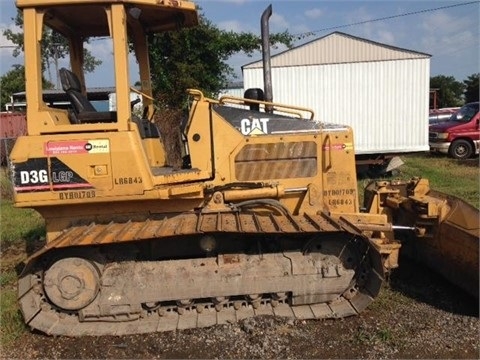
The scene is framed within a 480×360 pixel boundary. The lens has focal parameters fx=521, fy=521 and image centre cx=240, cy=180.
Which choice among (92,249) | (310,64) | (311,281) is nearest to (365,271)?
(311,281)

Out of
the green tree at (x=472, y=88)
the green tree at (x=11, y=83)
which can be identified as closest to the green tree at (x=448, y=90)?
the green tree at (x=472, y=88)

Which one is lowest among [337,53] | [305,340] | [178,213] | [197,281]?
[305,340]

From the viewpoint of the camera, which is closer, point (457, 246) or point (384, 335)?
point (384, 335)

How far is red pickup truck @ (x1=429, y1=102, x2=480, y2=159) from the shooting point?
17547mm

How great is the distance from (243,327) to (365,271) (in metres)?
1.21

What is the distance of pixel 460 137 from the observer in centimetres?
1767

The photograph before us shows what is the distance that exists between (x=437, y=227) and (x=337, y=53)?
11.3 m

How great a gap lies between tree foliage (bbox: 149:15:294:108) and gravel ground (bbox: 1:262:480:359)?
11.2m

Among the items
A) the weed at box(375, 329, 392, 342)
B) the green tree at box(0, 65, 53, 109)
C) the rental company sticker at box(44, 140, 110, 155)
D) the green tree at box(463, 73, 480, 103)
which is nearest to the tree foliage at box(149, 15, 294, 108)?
the rental company sticker at box(44, 140, 110, 155)

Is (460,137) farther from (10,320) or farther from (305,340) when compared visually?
(10,320)

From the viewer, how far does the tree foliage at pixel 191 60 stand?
624 inches


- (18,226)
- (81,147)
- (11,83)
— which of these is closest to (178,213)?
(81,147)

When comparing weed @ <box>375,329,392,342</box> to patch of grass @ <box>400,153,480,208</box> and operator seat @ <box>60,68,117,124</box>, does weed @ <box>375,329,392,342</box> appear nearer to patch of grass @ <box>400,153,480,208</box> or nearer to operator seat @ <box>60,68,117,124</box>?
operator seat @ <box>60,68,117,124</box>

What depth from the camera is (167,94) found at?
51.5ft
